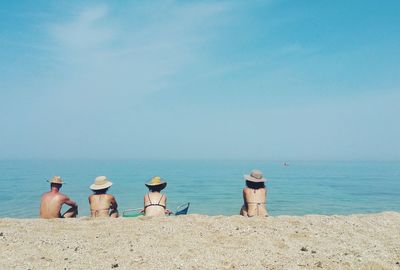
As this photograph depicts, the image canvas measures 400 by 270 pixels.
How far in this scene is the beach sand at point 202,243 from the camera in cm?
577

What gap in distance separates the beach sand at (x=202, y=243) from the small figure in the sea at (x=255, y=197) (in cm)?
121

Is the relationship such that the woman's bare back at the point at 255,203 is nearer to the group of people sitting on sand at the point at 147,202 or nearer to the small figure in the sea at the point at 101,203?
the group of people sitting on sand at the point at 147,202

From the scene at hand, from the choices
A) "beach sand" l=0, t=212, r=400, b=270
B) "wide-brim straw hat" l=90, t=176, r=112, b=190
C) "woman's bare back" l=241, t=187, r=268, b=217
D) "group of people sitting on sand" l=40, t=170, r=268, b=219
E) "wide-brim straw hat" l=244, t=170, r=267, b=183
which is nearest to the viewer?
"beach sand" l=0, t=212, r=400, b=270

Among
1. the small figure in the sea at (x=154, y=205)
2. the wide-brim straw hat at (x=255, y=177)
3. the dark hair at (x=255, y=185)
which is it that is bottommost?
the small figure in the sea at (x=154, y=205)

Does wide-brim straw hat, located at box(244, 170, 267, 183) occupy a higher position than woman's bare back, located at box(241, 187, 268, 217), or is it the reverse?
wide-brim straw hat, located at box(244, 170, 267, 183)

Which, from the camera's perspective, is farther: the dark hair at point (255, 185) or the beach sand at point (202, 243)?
the dark hair at point (255, 185)

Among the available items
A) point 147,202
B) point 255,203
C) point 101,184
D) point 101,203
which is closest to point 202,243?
point 255,203

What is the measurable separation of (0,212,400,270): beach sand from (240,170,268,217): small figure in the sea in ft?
3.97

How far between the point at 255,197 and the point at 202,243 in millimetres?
3799

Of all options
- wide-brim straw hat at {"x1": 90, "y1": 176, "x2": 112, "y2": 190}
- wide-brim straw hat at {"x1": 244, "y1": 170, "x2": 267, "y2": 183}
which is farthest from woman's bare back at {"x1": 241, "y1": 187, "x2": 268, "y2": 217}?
wide-brim straw hat at {"x1": 90, "y1": 176, "x2": 112, "y2": 190}

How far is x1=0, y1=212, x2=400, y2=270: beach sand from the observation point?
5.77 metres

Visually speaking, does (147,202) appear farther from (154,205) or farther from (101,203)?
(101,203)

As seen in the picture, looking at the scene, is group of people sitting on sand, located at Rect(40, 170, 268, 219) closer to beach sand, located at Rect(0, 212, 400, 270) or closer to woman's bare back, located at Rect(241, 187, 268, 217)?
woman's bare back, located at Rect(241, 187, 268, 217)

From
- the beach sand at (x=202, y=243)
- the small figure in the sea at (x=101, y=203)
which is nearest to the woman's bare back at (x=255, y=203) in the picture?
the beach sand at (x=202, y=243)
